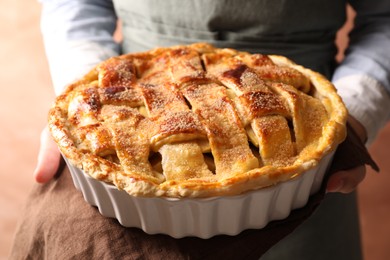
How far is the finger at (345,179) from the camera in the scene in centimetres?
75

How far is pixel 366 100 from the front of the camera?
0.87 meters

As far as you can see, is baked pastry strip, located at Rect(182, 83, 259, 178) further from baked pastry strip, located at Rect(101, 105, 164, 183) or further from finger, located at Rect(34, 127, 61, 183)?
finger, located at Rect(34, 127, 61, 183)

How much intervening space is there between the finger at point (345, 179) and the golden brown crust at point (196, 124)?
0.08m

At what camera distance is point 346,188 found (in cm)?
78

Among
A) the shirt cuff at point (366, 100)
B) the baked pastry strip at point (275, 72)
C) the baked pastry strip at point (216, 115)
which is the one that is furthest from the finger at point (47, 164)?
the shirt cuff at point (366, 100)

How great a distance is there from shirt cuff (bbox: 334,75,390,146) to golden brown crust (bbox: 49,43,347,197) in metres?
0.10

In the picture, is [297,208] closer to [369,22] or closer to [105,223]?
[105,223]

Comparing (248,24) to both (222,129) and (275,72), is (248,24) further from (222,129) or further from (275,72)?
Result: (222,129)

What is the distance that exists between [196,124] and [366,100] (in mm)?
331

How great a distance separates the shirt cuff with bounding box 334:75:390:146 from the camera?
0.86m

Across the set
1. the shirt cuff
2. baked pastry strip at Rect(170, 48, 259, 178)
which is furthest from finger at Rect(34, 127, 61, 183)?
the shirt cuff

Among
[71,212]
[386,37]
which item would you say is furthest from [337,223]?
[71,212]

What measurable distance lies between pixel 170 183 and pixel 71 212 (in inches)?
7.6

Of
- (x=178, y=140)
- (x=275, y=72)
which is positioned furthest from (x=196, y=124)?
(x=275, y=72)
